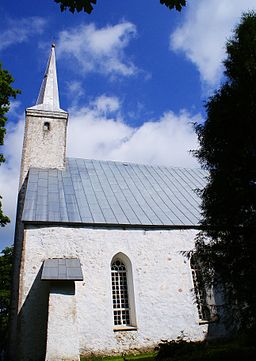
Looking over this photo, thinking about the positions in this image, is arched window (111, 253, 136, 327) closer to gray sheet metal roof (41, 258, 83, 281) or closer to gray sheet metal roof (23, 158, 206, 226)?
gray sheet metal roof (23, 158, 206, 226)

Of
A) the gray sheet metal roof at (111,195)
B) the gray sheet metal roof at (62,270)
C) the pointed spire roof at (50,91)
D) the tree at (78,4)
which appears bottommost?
the gray sheet metal roof at (62,270)

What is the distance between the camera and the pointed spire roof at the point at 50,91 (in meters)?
18.3

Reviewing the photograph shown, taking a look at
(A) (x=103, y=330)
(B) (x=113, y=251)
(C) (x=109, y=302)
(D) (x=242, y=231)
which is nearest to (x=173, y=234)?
(B) (x=113, y=251)

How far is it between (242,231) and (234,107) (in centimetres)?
320

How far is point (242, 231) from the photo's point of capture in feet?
24.9

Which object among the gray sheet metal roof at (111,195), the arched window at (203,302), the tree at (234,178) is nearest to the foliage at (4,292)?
the gray sheet metal roof at (111,195)

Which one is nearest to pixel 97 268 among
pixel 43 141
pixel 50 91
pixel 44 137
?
pixel 43 141

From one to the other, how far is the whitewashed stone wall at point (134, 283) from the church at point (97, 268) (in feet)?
0.11

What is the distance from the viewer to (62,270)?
1080 cm

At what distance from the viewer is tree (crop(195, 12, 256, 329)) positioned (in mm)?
7301

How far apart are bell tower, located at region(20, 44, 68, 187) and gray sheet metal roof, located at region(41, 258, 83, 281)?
582cm

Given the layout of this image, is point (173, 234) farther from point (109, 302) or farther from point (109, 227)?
point (109, 302)

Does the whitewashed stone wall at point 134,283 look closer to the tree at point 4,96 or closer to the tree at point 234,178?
the tree at point 4,96

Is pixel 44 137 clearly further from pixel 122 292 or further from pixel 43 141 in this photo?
pixel 122 292
